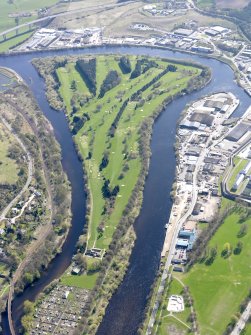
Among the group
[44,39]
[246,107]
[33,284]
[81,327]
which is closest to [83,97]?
[246,107]

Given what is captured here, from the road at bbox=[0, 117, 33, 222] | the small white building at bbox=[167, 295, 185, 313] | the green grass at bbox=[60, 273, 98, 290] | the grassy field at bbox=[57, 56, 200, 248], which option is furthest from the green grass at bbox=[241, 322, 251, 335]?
the road at bbox=[0, 117, 33, 222]

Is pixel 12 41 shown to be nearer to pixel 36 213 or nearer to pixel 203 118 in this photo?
pixel 203 118

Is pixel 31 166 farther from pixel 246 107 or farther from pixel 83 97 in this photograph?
pixel 246 107

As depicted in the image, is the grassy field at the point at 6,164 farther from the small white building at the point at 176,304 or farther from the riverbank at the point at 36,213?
the small white building at the point at 176,304

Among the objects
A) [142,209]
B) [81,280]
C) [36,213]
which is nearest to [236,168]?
[142,209]

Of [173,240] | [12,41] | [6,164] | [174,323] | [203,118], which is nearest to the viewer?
[174,323]

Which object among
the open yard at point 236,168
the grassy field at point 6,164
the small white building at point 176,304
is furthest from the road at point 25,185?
the open yard at point 236,168
